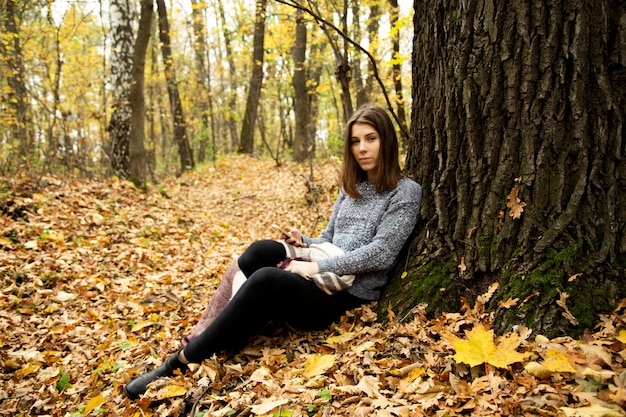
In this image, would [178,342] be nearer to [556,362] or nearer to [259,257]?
[259,257]

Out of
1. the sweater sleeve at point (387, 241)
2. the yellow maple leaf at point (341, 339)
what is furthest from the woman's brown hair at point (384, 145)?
the yellow maple leaf at point (341, 339)

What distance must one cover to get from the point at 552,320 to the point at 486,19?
148 centimetres

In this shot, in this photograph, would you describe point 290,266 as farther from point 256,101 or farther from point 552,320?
point 256,101

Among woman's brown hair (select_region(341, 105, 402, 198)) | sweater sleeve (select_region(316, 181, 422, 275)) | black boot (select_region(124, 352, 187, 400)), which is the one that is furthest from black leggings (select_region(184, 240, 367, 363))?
woman's brown hair (select_region(341, 105, 402, 198))

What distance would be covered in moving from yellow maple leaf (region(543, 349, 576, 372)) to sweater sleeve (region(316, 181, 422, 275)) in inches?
42.0

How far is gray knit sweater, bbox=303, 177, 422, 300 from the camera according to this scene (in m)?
2.55

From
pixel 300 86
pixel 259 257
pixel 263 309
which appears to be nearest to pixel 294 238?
pixel 259 257

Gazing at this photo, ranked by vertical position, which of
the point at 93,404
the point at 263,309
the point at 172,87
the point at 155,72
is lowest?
the point at 93,404

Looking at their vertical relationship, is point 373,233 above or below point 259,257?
above

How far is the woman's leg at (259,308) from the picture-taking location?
241cm

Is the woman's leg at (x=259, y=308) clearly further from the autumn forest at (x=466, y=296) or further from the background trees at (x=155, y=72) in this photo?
the background trees at (x=155, y=72)

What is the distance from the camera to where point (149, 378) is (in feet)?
8.29

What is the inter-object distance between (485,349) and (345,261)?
968mm

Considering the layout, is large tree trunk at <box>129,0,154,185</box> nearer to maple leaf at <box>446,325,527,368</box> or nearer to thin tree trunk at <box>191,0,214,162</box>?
thin tree trunk at <box>191,0,214,162</box>
